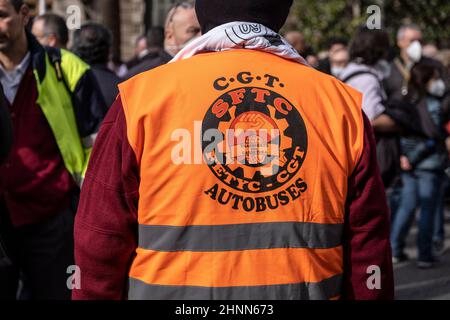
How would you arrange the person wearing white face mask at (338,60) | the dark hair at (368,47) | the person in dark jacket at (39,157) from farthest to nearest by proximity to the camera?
1. the person wearing white face mask at (338,60)
2. the dark hair at (368,47)
3. the person in dark jacket at (39,157)

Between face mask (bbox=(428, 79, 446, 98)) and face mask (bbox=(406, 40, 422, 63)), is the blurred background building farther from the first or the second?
face mask (bbox=(428, 79, 446, 98))

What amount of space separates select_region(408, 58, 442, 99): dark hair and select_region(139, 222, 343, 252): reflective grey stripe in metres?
5.13

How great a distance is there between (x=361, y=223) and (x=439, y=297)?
4143 millimetres

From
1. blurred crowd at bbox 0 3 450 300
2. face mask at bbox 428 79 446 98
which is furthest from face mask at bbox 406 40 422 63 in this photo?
face mask at bbox 428 79 446 98

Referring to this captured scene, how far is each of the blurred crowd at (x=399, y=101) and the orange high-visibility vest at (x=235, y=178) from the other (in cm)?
316

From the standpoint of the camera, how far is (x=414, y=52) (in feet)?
24.6

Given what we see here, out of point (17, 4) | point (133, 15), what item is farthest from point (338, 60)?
point (133, 15)

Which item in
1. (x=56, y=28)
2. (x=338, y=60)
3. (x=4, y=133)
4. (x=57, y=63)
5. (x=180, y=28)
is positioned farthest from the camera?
(x=338, y=60)

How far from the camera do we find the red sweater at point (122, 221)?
2.28m

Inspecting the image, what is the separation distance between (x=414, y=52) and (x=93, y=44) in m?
3.25

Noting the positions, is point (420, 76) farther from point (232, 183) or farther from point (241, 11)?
point (232, 183)

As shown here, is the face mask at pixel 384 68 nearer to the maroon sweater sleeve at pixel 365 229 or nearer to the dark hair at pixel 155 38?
the dark hair at pixel 155 38

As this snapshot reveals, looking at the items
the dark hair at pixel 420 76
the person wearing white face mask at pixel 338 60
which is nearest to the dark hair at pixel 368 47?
the dark hair at pixel 420 76

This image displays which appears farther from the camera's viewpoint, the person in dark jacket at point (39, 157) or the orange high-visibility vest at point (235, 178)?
the person in dark jacket at point (39, 157)
